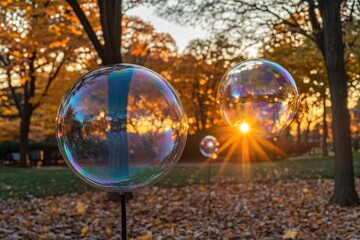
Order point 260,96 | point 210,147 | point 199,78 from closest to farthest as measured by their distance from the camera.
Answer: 1. point 260,96
2. point 210,147
3. point 199,78

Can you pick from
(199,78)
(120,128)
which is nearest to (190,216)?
(120,128)

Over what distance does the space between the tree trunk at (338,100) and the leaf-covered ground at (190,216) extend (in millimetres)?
538

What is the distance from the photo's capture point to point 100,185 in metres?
3.68

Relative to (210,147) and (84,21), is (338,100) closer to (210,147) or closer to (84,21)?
(210,147)

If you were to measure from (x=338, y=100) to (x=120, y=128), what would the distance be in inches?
303

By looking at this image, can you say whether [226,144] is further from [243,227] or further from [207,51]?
[243,227]

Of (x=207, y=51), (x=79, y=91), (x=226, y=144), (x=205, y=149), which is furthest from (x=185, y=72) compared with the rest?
(x=79, y=91)

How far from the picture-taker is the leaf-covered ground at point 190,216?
726 centimetres

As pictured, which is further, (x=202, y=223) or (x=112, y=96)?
(x=202, y=223)

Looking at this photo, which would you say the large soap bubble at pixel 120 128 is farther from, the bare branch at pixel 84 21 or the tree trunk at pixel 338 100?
the tree trunk at pixel 338 100

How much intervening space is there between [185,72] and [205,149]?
69.2 ft

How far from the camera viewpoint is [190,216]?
359 inches

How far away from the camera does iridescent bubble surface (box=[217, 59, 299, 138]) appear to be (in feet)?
22.1

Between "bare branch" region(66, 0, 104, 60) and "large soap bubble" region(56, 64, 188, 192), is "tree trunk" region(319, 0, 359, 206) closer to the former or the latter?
"bare branch" region(66, 0, 104, 60)
